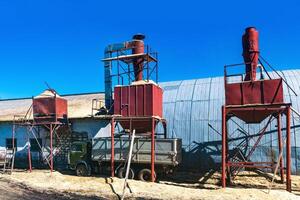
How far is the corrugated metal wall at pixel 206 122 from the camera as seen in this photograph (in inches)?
1194

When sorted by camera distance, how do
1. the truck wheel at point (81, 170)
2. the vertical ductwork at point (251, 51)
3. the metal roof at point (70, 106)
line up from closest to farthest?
the vertical ductwork at point (251, 51), the truck wheel at point (81, 170), the metal roof at point (70, 106)

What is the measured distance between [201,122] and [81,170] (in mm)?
11162

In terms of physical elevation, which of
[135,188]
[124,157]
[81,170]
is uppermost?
[124,157]

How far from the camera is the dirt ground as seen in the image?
22.3m

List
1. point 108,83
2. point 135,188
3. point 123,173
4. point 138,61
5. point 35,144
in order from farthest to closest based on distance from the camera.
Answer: point 35,144
point 108,83
point 138,61
point 123,173
point 135,188

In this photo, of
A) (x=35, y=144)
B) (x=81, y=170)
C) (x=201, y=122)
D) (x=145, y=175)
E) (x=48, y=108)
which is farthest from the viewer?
(x=35, y=144)

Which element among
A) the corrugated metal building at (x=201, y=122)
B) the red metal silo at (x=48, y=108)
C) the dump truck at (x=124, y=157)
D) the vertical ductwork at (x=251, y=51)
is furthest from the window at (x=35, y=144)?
the vertical ductwork at (x=251, y=51)

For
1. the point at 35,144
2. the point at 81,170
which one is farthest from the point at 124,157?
the point at 35,144

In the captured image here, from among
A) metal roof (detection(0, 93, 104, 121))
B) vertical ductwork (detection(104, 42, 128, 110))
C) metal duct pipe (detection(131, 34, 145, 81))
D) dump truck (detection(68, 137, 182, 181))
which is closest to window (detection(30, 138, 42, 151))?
metal roof (detection(0, 93, 104, 121))

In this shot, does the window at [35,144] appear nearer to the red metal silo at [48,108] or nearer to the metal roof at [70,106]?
the metal roof at [70,106]

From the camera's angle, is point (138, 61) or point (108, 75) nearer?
point (138, 61)

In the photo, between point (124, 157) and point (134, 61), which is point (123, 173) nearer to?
point (124, 157)

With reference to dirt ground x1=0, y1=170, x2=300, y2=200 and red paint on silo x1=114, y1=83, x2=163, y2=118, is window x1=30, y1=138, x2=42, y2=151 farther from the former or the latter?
red paint on silo x1=114, y1=83, x2=163, y2=118

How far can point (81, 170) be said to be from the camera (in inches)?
1227
